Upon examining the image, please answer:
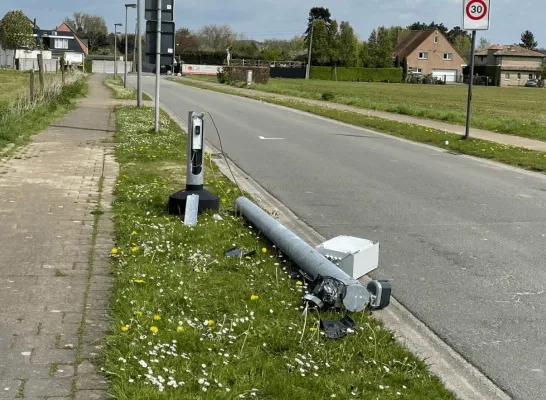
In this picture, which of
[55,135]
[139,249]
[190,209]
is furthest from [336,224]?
[55,135]

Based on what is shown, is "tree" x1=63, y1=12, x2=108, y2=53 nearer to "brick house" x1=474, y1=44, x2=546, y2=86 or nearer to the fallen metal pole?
"brick house" x1=474, y1=44, x2=546, y2=86

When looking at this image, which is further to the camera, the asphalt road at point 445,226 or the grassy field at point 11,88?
the grassy field at point 11,88

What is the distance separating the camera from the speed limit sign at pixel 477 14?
57.4 feet

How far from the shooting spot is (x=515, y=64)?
404 feet

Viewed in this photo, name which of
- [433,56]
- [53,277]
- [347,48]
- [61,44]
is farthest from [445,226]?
[61,44]

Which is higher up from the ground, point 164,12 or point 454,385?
point 164,12

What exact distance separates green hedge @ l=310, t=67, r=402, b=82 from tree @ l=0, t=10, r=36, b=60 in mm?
38713

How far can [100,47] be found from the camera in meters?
172

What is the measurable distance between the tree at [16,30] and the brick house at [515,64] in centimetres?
6524

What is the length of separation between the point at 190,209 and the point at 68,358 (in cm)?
367

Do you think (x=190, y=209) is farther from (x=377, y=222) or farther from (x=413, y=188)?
(x=413, y=188)

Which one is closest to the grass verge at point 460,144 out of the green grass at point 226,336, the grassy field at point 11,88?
the green grass at point 226,336

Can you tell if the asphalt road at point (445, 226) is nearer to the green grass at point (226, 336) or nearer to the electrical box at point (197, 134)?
the green grass at point (226, 336)

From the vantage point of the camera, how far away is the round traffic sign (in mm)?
17516
